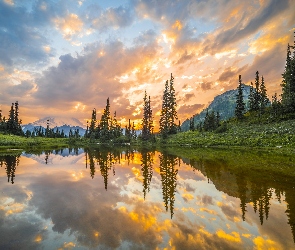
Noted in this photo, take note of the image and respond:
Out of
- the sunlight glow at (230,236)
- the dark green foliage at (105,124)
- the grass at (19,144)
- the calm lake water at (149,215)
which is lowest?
the sunlight glow at (230,236)

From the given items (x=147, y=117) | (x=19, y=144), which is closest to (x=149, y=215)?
(x=19, y=144)

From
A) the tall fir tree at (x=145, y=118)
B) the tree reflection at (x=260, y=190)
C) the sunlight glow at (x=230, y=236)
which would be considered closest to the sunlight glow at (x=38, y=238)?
the sunlight glow at (x=230, y=236)

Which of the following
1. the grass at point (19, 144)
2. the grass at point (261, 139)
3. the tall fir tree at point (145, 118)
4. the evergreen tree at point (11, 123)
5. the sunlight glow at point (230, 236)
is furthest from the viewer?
the evergreen tree at point (11, 123)

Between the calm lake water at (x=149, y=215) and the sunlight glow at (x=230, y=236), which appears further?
the sunlight glow at (x=230, y=236)

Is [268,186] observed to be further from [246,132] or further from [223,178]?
[246,132]

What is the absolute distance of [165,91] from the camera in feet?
258

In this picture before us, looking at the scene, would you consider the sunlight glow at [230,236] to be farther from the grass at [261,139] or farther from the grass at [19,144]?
the grass at [19,144]

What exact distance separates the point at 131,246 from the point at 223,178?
10217mm

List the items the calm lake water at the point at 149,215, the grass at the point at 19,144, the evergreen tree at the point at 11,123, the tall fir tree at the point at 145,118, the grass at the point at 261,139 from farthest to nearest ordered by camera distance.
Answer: the evergreen tree at the point at 11,123 < the tall fir tree at the point at 145,118 < the grass at the point at 19,144 < the grass at the point at 261,139 < the calm lake water at the point at 149,215

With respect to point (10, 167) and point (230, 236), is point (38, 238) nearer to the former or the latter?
point (230, 236)

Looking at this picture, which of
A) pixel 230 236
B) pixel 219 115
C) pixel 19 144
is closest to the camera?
pixel 230 236

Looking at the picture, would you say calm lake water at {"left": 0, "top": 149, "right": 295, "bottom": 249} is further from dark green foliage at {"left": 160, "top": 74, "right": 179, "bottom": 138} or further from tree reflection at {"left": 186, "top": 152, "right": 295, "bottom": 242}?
dark green foliage at {"left": 160, "top": 74, "right": 179, "bottom": 138}

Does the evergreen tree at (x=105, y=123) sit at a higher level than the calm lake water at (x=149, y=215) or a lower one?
higher

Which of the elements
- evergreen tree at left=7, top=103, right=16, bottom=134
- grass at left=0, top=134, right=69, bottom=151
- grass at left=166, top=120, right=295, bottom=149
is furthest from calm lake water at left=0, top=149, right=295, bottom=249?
evergreen tree at left=7, top=103, right=16, bottom=134
